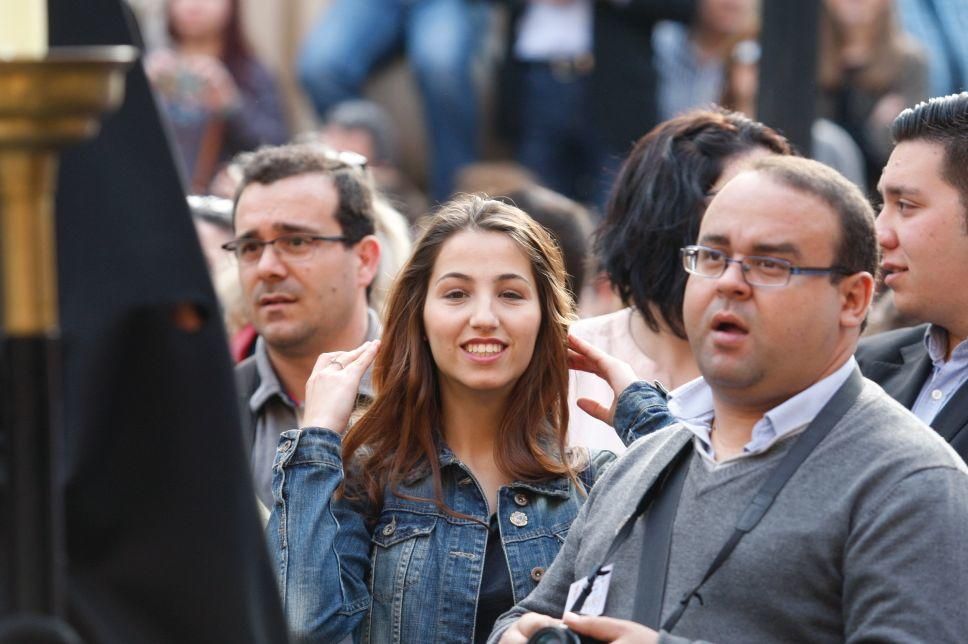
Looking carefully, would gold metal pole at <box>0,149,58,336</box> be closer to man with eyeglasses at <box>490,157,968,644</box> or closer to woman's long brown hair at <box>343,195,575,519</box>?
man with eyeglasses at <box>490,157,968,644</box>

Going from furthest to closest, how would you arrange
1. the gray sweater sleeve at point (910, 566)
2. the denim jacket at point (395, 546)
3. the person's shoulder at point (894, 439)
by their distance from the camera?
the denim jacket at point (395, 546) → the person's shoulder at point (894, 439) → the gray sweater sleeve at point (910, 566)

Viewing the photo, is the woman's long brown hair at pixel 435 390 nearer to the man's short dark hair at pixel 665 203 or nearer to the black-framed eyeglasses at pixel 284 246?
the man's short dark hair at pixel 665 203

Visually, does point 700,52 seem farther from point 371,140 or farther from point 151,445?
point 151,445

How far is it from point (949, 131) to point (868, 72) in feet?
14.3

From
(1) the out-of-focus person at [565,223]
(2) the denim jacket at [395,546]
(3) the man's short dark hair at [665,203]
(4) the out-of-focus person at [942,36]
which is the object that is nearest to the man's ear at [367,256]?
(1) the out-of-focus person at [565,223]

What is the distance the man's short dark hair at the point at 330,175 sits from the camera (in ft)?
15.4

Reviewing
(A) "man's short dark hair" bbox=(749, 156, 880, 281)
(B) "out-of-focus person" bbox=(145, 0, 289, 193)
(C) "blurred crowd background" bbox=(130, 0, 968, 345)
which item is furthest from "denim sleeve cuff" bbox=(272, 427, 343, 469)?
(B) "out-of-focus person" bbox=(145, 0, 289, 193)

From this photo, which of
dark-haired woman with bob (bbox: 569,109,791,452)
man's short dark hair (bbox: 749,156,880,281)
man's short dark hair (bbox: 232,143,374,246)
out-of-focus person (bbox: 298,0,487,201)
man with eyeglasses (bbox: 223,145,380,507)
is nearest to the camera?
man's short dark hair (bbox: 749,156,880,281)

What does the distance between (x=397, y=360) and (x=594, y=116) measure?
13.6 ft

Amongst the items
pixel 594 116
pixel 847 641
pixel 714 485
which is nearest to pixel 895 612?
pixel 847 641

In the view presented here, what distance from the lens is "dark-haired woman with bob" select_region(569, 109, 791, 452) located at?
4035 millimetres

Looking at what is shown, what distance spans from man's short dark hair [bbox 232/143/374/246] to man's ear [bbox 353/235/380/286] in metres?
0.02

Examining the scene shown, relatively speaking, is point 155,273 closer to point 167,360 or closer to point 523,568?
point 167,360

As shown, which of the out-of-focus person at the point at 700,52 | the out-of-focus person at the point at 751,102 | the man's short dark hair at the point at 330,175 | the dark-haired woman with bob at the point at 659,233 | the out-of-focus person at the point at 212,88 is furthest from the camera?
the out-of-focus person at the point at 212,88
